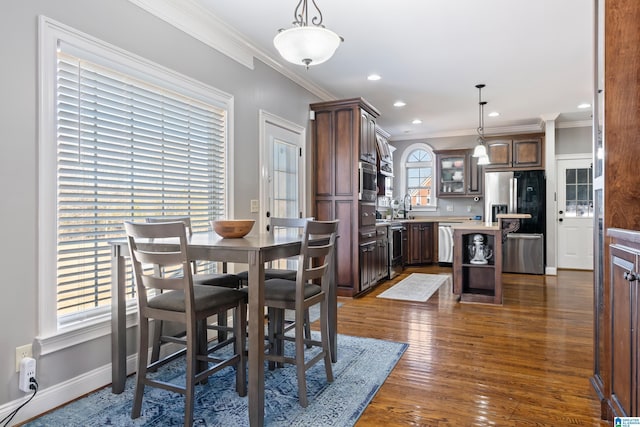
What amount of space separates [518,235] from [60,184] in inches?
257

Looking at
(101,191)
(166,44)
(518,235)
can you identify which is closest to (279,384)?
(101,191)

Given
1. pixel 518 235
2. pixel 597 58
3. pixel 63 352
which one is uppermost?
pixel 597 58

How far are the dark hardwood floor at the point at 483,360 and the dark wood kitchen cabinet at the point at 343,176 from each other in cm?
45

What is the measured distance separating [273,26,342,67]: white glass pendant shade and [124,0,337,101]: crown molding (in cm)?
119

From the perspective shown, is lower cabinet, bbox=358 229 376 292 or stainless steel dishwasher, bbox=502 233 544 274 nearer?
lower cabinet, bbox=358 229 376 292

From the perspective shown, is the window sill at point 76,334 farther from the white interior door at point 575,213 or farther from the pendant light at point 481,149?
the white interior door at point 575,213

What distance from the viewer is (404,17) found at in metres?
3.16

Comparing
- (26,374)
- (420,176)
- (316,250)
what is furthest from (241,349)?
(420,176)

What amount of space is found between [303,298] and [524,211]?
5.69m

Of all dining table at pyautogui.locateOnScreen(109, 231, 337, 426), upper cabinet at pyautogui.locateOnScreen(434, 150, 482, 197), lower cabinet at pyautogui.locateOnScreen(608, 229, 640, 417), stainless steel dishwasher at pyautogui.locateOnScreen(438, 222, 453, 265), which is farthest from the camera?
upper cabinet at pyautogui.locateOnScreen(434, 150, 482, 197)

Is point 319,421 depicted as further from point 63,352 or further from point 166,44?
point 166,44

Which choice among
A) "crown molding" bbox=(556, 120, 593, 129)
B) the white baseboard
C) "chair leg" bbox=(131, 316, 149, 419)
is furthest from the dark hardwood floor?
"crown molding" bbox=(556, 120, 593, 129)

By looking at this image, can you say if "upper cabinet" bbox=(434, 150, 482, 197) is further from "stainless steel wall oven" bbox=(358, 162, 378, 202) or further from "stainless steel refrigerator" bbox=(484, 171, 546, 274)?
"stainless steel wall oven" bbox=(358, 162, 378, 202)

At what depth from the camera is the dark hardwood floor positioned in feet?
6.72
